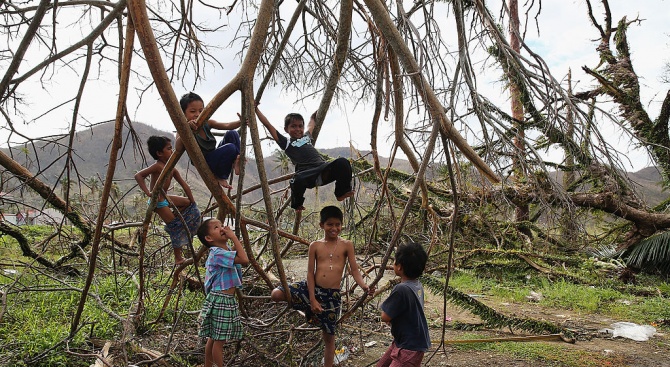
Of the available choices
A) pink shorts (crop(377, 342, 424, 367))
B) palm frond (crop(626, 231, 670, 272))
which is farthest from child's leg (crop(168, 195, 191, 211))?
palm frond (crop(626, 231, 670, 272))

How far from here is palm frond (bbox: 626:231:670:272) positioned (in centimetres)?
722

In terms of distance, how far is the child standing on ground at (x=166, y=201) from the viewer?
10.4 feet

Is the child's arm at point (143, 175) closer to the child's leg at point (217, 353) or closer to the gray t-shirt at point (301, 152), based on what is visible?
the gray t-shirt at point (301, 152)

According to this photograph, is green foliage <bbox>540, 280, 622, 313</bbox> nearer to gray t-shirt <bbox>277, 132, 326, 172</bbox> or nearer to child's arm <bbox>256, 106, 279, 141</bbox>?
gray t-shirt <bbox>277, 132, 326, 172</bbox>

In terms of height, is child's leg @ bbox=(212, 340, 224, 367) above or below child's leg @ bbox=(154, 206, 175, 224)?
below

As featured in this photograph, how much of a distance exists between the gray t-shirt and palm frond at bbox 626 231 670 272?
6.67 metres

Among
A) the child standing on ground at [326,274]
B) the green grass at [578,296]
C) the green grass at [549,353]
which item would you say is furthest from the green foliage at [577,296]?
the child standing on ground at [326,274]

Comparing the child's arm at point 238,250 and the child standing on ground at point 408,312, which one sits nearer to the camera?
the child standing on ground at point 408,312

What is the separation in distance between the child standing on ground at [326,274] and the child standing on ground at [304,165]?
0.31 meters

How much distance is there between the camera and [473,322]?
5133mm

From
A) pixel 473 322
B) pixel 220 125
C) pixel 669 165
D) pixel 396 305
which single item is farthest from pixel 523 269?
pixel 220 125

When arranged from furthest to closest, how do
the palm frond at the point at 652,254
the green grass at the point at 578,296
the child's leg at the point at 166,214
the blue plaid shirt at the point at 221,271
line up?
the palm frond at the point at 652,254, the green grass at the point at 578,296, the child's leg at the point at 166,214, the blue plaid shirt at the point at 221,271

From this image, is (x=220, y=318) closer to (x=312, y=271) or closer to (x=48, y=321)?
(x=312, y=271)

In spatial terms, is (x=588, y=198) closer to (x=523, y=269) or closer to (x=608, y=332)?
(x=523, y=269)
